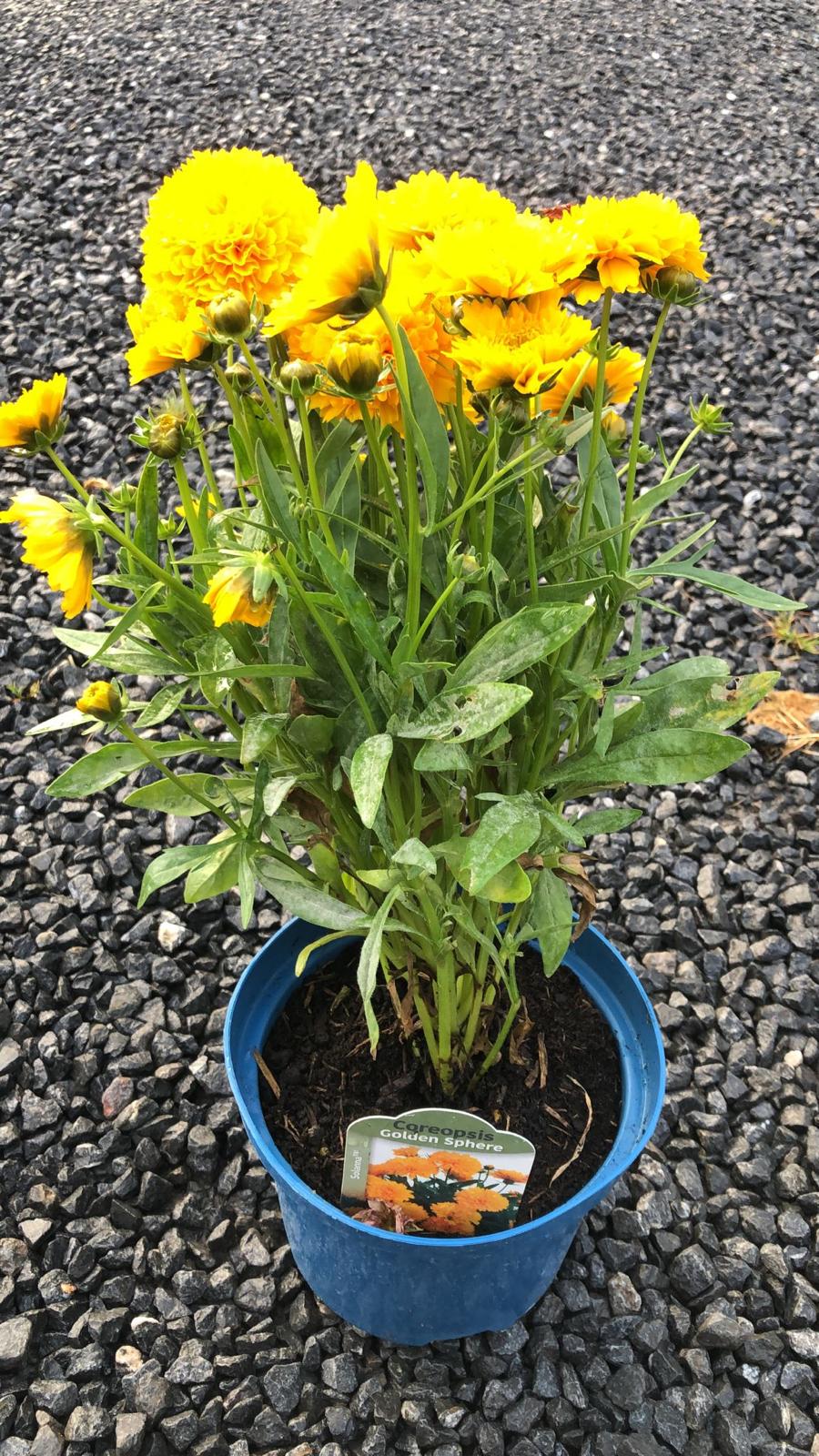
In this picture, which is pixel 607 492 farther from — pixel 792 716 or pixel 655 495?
pixel 792 716

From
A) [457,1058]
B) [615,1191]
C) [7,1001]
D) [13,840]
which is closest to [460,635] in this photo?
[457,1058]

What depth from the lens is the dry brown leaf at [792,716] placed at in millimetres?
1704

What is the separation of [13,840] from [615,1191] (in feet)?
2.98

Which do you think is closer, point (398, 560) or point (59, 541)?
point (59, 541)

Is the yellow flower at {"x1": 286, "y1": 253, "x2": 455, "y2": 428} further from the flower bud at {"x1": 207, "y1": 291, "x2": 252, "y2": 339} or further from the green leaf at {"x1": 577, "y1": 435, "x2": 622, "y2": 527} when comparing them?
the green leaf at {"x1": 577, "y1": 435, "x2": 622, "y2": 527}

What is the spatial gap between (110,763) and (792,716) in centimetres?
121

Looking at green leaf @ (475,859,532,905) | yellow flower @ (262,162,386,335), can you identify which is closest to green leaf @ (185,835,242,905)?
green leaf @ (475,859,532,905)

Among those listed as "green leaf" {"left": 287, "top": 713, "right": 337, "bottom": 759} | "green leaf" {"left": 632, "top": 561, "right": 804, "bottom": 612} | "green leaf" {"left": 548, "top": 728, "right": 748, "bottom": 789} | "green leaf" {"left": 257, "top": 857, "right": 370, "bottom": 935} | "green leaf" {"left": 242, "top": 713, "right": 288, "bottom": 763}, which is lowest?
"green leaf" {"left": 257, "top": 857, "right": 370, "bottom": 935}

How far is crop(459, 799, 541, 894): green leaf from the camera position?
0.68 m

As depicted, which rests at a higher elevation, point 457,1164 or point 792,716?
point 457,1164

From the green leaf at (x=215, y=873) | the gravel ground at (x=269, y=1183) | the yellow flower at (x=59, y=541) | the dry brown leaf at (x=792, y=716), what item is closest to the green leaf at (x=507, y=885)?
the green leaf at (x=215, y=873)

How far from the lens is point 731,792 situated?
1.63 meters

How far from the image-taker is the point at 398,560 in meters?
0.79

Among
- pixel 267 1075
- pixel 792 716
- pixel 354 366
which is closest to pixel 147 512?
pixel 354 366
